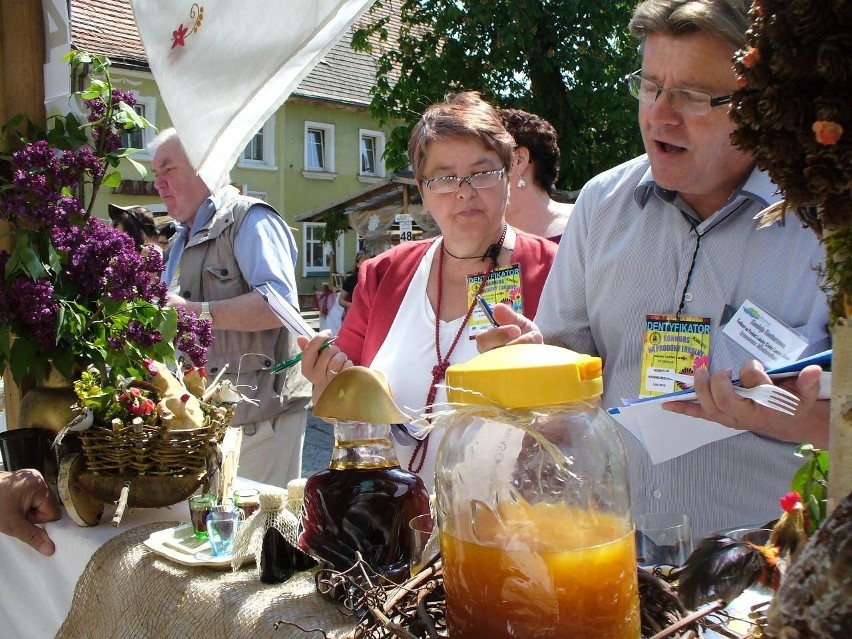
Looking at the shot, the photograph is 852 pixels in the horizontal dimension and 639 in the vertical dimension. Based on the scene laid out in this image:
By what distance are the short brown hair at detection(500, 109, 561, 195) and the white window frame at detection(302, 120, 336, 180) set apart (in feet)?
64.6

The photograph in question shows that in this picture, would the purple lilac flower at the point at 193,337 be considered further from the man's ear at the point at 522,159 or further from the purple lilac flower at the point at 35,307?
the man's ear at the point at 522,159

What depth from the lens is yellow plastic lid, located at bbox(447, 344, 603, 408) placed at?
760 millimetres

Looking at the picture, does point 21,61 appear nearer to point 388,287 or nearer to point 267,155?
point 388,287

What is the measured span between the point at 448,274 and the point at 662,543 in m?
1.48

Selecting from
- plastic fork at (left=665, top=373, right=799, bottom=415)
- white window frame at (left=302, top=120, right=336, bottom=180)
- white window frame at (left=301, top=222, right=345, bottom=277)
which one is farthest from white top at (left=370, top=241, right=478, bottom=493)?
white window frame at (left=301, top=222, right=345, bottom=277)

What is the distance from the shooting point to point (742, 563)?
2.51ft

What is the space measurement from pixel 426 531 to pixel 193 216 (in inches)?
110

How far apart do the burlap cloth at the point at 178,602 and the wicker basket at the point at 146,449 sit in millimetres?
144

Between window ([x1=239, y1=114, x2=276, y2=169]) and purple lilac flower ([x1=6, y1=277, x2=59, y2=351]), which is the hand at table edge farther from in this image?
window ([x1=239, y1=114, x2=276, y2=169])

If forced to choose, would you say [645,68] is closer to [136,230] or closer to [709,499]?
[709,499]

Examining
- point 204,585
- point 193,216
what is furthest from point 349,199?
point 204,585

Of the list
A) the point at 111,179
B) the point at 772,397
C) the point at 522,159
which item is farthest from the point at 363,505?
the point at 522,159

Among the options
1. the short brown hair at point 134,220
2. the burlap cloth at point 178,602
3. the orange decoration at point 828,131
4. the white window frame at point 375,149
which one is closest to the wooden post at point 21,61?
the burlap cloth at point 178,602

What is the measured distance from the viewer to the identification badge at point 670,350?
1.67 metres
